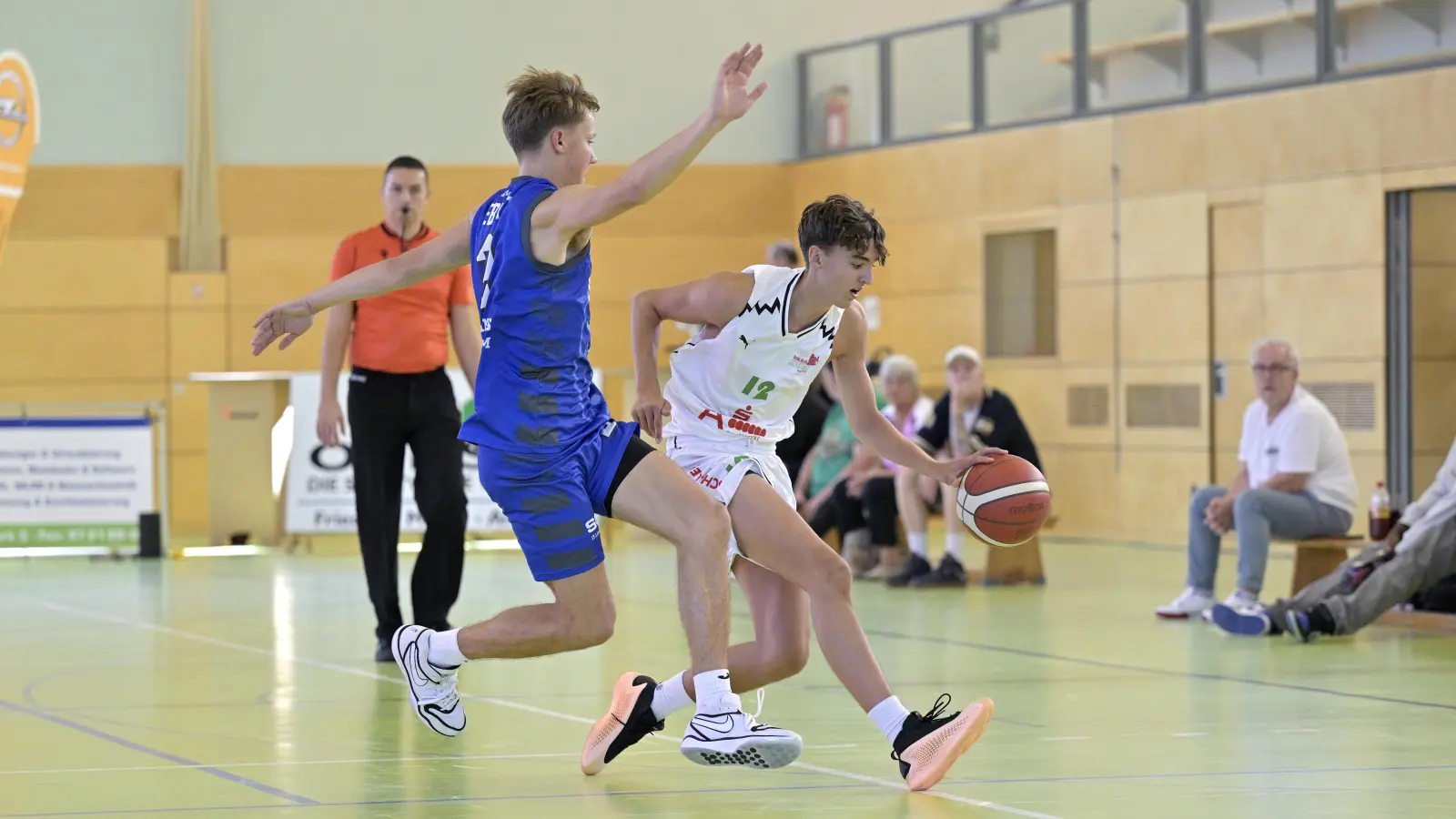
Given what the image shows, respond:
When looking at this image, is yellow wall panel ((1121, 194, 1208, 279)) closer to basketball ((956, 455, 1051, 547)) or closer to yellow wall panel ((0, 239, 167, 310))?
yellow wall panel ((0, 239, 167, 310))

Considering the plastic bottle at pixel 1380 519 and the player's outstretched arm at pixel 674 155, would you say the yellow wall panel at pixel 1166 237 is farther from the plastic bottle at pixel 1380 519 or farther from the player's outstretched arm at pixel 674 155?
the player's outstretched arm at pixel 674 155

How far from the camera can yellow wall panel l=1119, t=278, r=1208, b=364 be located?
15.7 m

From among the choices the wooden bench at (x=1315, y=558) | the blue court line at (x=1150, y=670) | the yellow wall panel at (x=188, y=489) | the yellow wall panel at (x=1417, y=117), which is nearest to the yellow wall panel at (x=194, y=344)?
the yellow wall panel at (x=188, y=489)

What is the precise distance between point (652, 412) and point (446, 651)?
0.82m

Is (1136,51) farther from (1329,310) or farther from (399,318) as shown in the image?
(399,318)

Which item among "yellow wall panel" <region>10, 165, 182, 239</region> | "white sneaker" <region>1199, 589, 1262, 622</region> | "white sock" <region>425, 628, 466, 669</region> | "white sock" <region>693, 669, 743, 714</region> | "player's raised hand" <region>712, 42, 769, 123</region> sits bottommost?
"white sneaker" <region>1199, 589, 1262, 622</region>

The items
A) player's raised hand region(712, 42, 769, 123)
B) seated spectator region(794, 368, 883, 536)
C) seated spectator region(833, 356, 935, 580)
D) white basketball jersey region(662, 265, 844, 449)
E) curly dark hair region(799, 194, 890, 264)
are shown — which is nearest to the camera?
player's raised hand region(712, 42, 769, 123)

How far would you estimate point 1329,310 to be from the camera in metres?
14.5

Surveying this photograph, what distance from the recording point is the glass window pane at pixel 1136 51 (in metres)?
15.7

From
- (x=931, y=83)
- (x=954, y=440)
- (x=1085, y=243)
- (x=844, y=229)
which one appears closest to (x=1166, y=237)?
(x=1085, y=243)

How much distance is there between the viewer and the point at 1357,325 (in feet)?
46.8

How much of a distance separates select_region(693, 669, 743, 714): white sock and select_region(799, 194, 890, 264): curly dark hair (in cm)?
114

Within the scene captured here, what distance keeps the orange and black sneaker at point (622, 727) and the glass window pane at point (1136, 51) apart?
11.5 meters

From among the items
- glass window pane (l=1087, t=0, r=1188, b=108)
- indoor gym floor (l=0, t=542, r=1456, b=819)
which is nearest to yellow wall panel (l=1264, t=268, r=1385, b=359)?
glass window pane (l=1087, t=0, r=1188, b=108)
